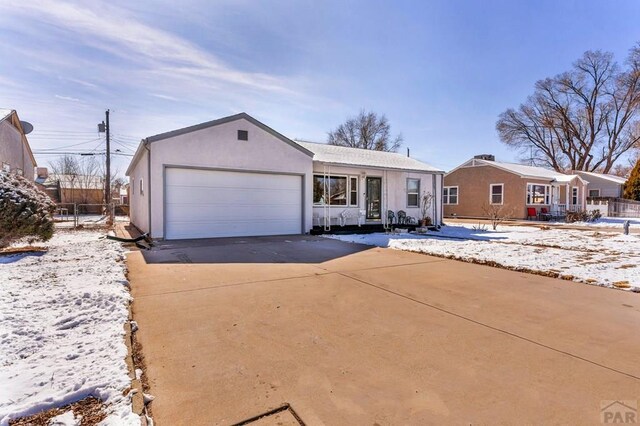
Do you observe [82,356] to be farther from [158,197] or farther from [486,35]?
[486,35]

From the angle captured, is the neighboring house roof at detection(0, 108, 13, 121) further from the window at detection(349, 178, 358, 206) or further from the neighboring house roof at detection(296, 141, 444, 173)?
the window at detection(349, 178, 358, 206)

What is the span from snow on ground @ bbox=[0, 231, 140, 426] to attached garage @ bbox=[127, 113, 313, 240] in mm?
4862

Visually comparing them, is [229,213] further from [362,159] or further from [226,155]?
[362,159]

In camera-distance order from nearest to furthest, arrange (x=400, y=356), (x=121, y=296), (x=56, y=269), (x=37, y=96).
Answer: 1. (x=400, y=356)
2. (x=121, y=296)
3. (x=56, y=269)
4. (x=37, y=96)

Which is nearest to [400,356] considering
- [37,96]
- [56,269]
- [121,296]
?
[121,296]

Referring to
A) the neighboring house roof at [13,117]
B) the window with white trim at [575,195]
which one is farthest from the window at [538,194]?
the neighboring house roof at [13,117]

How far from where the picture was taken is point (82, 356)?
2.86 metres

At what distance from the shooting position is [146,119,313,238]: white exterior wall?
10.3 metres

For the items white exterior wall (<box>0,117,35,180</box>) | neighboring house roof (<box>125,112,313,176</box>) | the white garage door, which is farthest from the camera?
white exterior wall (<box>0,117,35,180</box>)

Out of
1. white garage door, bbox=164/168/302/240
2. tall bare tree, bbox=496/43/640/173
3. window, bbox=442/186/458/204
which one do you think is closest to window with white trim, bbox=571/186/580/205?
window, bbox=442/186/458/204

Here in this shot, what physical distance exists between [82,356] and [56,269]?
4193 millimetres

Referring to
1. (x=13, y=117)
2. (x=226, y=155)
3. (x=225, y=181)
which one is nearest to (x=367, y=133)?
(x=226, y=155)

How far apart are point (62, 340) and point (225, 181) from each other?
8661 mm

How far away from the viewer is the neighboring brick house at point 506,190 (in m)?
23.2
